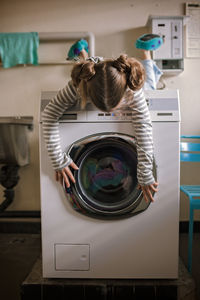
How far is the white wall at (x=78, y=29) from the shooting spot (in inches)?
78.0

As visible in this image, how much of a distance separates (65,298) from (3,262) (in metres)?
0.63

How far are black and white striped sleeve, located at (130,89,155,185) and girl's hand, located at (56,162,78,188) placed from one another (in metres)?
0.31

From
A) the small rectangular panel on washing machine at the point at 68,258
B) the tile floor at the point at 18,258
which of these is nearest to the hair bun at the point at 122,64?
the small rectangular panel on washing machine at the point at 68,258

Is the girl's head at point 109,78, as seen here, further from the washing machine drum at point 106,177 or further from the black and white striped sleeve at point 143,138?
the washing machine drum at point 106,177

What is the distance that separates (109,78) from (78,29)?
1.34m

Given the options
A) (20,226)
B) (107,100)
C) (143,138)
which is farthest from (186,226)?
(107,100)

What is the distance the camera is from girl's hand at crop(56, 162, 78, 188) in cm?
112

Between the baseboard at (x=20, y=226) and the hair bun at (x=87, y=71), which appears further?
the baseboard at (x=20, y=226)

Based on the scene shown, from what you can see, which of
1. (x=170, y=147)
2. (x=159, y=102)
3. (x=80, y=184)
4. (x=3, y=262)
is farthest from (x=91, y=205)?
(x=3, y=262)

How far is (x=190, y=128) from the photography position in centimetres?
198

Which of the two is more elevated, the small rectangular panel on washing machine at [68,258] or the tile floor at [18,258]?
the small rectangular panel on washing machine at [68,258]

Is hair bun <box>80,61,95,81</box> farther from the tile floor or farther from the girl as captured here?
the tile floor

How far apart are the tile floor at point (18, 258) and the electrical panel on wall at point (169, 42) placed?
138 centimetres

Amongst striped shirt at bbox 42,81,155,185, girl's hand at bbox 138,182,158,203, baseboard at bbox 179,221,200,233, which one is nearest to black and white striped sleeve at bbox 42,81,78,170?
striped shirt at bbox 42,81,155,185
